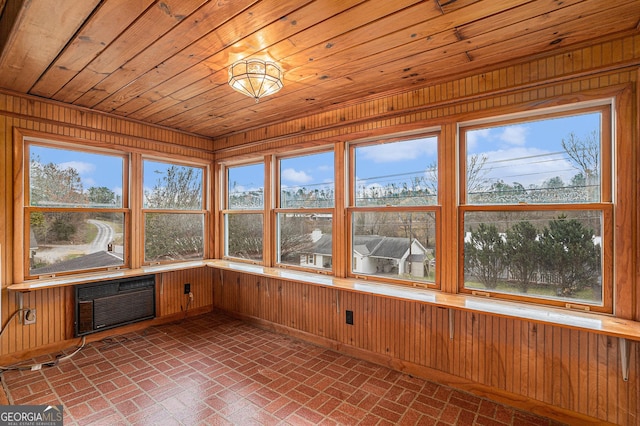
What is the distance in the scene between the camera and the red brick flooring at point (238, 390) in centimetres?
224

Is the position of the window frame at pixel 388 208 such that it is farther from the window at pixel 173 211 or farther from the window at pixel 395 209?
the window at pixel 173 211

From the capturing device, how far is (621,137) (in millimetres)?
2098

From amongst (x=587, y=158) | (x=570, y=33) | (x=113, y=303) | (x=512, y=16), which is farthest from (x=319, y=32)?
(x=113, y=303)

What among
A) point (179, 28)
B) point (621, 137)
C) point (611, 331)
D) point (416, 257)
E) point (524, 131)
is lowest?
point (611, 331)

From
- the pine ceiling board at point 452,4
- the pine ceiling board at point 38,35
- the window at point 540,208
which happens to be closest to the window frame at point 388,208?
the window at point 540,208

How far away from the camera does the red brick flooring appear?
2238 mm

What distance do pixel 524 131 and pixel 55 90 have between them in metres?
4.33

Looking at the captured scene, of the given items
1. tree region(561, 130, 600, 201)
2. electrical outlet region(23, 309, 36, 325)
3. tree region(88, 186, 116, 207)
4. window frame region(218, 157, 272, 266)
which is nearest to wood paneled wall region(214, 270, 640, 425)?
window frame region(218, 157, 272, 266)

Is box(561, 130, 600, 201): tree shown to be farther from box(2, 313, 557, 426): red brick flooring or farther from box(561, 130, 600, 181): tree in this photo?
box(2, 313, 557, 426): red brick flooring

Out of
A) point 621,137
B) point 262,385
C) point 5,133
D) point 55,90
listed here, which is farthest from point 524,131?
point 5,133

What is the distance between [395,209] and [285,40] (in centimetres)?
183

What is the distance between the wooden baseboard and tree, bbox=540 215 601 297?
844mm

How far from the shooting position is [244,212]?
4488 mm

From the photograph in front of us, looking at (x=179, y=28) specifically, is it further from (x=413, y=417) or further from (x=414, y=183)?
(x=413, y=417)
